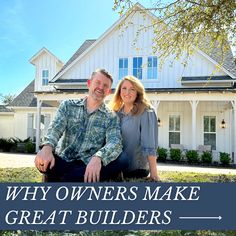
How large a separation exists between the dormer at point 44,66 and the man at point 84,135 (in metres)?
19.7

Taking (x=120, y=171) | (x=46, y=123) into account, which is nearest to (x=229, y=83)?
(x=46, y=123)

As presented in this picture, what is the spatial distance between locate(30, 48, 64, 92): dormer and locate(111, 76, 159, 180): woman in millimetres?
19460

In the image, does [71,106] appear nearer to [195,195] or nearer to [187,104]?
[195,195]

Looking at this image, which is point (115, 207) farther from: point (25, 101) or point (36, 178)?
point (25, 101)

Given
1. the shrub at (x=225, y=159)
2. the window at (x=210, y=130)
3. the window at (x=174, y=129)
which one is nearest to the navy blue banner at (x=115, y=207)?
the shrub at (x=225, y=159)

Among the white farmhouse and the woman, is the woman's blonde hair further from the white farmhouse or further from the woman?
the white farmhouse

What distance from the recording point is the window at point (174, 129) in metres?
18.0

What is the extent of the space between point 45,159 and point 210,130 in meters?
15.3

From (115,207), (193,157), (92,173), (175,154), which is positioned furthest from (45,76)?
(115,207)

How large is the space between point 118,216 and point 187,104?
15861 mm

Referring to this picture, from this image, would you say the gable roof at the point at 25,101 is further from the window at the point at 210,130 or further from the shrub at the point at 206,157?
the shrub at the point at 206,157

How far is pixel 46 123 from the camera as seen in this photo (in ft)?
76.1

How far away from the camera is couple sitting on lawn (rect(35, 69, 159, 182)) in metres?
3.37

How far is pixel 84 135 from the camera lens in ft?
12.2
